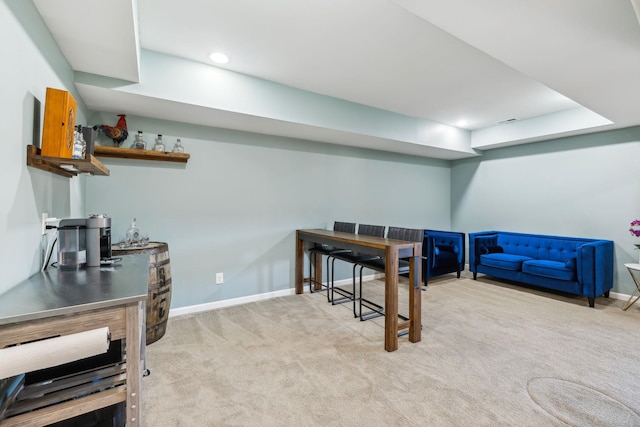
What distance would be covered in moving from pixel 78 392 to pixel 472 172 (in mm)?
5897

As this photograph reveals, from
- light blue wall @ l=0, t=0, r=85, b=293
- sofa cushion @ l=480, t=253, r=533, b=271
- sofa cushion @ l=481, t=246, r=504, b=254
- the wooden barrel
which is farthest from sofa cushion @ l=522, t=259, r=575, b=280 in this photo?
light blue wall @ l=0, t=0, r=85, b=293

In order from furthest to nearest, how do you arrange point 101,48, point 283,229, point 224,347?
point 283,229 < point 224,347 < point 101,48

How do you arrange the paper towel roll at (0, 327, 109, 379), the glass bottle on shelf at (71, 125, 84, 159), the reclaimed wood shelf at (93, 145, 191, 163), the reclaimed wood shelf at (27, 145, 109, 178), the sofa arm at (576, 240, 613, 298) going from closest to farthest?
the paper towel roll at (0, 327, 109, 379)
the reclaimed wood shelf at (27, 145, 109, 178)
the glass bottle on shelf at (71, 125, 84, 159)
the reclaimed wood shelf at (93, 145, 191, 163)
the sofa arm at (576, 240, 613, 298)

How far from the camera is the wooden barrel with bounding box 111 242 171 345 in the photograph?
2.36 m

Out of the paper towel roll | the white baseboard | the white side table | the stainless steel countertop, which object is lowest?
the white baseboard

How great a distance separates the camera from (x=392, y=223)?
4.87 metres

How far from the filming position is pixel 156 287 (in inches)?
95.4

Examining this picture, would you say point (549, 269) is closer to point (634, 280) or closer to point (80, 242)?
point (634, 280)

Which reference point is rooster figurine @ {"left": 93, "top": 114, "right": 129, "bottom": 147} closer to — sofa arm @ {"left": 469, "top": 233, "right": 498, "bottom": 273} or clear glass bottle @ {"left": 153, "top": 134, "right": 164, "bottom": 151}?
clear glass bottle @ {"left": 153, "top": 134, "right": 164, "bottom": 151}

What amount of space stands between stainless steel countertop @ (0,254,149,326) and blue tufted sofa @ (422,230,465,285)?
363cm

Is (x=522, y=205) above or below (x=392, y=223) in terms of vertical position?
above

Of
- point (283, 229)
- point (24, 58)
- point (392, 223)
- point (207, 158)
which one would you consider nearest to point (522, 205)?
point (392, 223)

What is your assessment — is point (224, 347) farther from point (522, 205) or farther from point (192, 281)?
point (522, 205)

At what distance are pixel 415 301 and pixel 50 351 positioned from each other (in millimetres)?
2323
